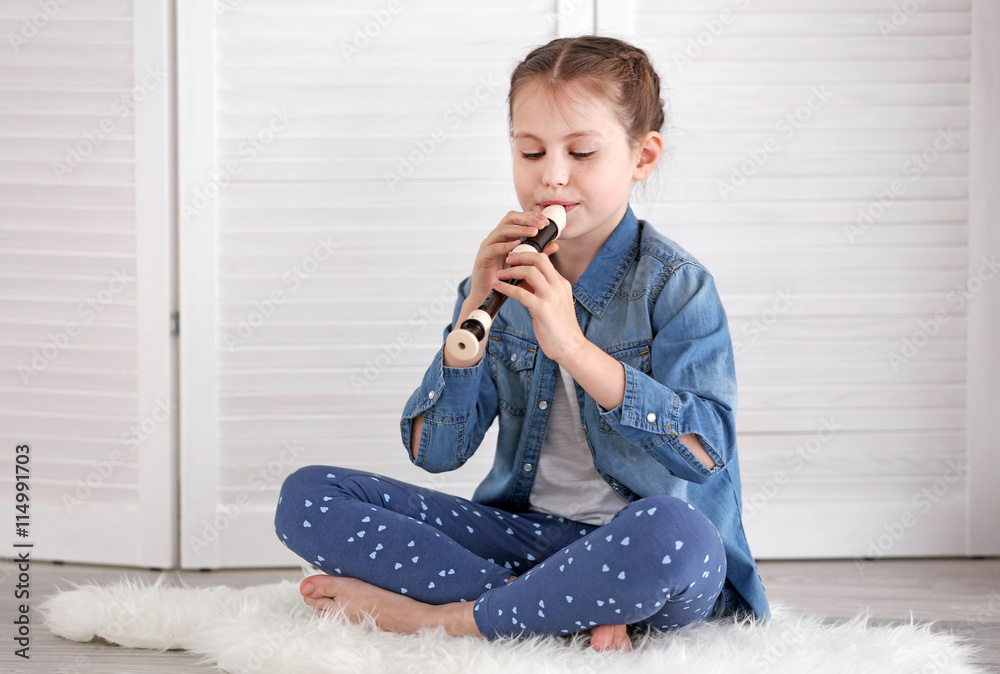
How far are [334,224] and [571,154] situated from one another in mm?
596

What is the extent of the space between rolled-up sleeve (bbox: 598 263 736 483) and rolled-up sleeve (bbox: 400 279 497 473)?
20 cm

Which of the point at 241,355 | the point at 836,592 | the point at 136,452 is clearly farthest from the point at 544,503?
the point at 136,452

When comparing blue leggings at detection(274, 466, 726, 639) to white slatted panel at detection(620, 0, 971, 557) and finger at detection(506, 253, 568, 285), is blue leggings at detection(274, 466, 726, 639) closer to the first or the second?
finger at detection(506, 253, 568, 285)

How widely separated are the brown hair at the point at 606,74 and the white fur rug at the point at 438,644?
61cm

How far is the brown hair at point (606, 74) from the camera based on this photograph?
107cm

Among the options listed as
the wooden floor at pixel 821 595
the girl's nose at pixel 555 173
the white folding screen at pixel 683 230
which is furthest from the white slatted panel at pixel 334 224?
the girl's nose at pixel 555 173

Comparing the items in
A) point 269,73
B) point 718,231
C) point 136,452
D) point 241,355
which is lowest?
point 136,452

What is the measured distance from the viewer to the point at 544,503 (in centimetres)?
114

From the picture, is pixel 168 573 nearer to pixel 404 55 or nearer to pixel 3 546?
pixel 3 546

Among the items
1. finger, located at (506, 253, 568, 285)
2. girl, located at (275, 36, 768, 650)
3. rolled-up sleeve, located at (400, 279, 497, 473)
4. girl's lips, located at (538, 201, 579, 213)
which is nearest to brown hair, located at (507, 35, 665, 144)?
girl, located at (275, 36, 768, 650)

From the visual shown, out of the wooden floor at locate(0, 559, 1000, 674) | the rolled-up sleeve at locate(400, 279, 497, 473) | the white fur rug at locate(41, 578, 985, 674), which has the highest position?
the rolled-up sleeve at locate(400, 279, 497, 473)

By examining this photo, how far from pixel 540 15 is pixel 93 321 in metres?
0.92

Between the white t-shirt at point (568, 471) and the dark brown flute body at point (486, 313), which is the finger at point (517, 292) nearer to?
the dark brown flute body at point (486, 313)

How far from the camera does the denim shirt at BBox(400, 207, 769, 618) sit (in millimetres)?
976
